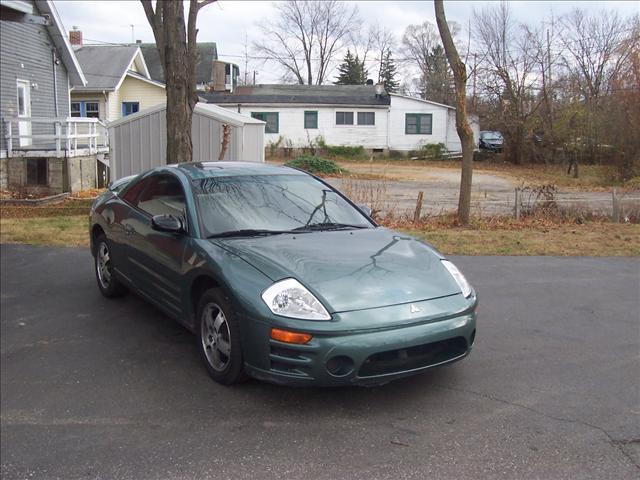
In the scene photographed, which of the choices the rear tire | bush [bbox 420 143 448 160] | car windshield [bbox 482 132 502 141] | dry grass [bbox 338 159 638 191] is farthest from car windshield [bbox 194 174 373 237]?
car windshield [bbox 482 132 502 141]

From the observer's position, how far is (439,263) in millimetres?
4461

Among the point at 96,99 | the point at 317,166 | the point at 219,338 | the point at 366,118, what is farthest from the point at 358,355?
the point at 366,118

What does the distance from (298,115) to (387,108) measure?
18.1 ft

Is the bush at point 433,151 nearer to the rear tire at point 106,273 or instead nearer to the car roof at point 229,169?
the rear tire at point 106,273

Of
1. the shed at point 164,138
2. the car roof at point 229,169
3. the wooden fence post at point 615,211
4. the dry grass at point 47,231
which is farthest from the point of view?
the shed at point 164,138

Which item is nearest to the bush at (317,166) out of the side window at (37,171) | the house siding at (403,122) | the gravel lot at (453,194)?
the gravel lot at (453,194)

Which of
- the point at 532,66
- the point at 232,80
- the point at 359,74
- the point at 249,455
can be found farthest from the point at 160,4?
the point at 359,74

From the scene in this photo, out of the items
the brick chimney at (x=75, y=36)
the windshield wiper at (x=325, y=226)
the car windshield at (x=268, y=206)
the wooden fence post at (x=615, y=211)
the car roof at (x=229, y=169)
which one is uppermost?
the brick chimney at (x=75, y=36)

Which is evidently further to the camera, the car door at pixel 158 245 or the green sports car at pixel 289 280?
the car door at pixel 158 245

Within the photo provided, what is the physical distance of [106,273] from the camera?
21.4 feet

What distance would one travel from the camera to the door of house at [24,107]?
19.9m

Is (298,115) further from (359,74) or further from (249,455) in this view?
(249,455)

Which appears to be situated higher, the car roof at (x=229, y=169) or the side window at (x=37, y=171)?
the car roof at (x=229, y=169)

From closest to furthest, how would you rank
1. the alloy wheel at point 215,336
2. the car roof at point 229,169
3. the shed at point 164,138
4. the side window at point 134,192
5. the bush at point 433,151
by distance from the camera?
1. the alloy wheel at point 215,336
2. the car roof at point 229,169
3. the side window at point 134,192
4. the shed at point 164,138
5. the bush at point 433,151
